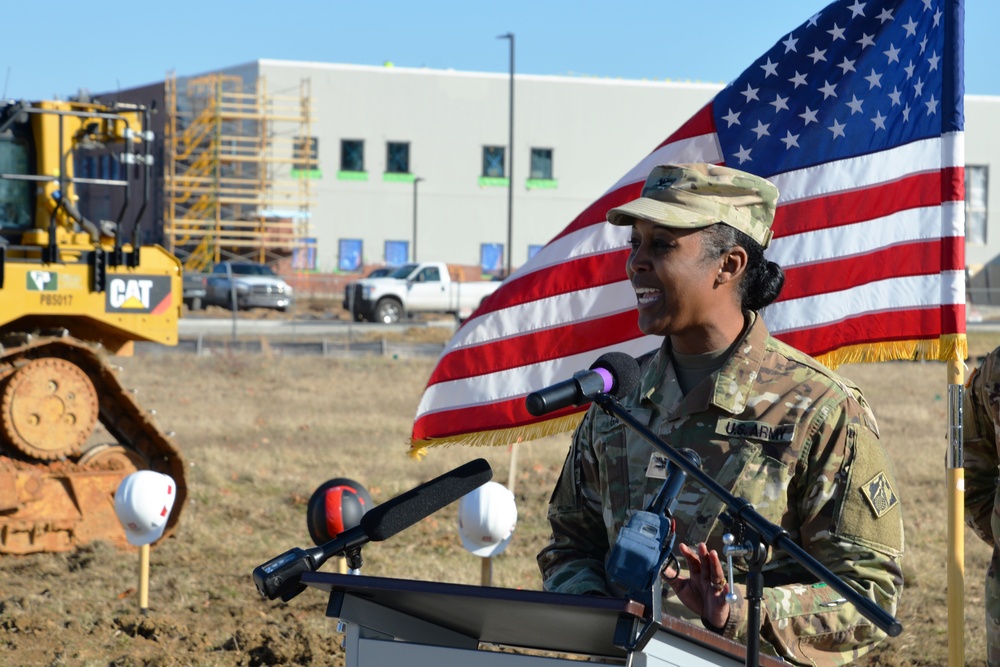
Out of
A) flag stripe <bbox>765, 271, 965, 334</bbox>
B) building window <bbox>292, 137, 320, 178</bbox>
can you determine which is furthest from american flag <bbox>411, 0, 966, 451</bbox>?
building window <bbox>292, 137, 320, 178</bbox>

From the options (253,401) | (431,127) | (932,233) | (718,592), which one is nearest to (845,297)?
(932,233)

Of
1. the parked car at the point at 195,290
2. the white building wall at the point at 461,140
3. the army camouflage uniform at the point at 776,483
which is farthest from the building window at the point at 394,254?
the army camouflage uniform at the point at 776,483

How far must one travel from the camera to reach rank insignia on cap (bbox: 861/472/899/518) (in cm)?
292

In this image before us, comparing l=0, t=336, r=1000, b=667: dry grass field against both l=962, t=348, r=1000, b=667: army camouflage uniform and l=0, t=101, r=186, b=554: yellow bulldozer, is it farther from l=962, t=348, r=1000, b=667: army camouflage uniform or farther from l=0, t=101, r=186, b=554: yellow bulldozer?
A: l=962, t=348, r=1000, b=667: army camouflage uniform

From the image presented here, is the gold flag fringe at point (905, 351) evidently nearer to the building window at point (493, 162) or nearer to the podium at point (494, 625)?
the podium at point (494, 625)

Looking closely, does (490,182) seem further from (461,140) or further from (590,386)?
(590,386)

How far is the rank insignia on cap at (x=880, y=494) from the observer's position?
2.92 metres

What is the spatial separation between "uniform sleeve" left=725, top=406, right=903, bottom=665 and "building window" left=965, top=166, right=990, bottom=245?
58644 millimetres

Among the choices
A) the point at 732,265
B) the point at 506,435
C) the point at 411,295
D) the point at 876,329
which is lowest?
the point at 411,295

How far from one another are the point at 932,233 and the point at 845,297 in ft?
1.37

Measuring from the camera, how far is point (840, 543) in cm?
290

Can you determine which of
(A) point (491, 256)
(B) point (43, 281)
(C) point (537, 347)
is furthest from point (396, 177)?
(C) point (537, 347)

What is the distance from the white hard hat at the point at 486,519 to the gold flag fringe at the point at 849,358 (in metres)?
0.52

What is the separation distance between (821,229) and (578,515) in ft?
8.17
